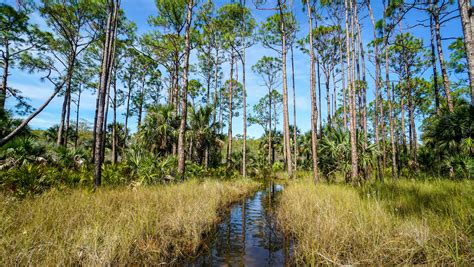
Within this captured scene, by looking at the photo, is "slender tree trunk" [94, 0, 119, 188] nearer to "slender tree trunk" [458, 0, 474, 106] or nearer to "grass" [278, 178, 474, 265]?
"grass" [278, 178, 474, 265]

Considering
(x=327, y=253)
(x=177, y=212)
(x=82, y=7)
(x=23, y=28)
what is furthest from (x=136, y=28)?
(x=327, y=253)

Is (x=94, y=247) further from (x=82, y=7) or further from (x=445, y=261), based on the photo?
(x=82, y=7)

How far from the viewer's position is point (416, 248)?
2.84 m

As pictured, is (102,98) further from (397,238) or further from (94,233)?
(397,238)

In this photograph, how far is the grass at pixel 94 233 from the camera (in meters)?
2.50

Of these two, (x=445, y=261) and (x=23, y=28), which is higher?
(x=23, y=28)

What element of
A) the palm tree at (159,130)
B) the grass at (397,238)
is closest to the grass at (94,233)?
the grass at (397,238)

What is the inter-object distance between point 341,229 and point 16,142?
1102 cm

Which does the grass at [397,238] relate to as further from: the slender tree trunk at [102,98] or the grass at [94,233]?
the slender tree trunk at [102,98]

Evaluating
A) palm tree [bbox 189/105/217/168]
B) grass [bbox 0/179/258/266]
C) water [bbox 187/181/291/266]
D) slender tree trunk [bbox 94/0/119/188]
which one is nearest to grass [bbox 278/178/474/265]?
water [bbox 187/181/291/266]

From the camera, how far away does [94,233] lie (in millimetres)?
2896

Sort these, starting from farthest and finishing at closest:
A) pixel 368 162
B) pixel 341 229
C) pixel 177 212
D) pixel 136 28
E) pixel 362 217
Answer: pixel 136 28, pixel 368 162, pixel 177 212, pixel 362 217, pixel 341 229

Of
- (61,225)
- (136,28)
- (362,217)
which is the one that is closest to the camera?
(61,225)

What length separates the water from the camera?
12.2 feet
